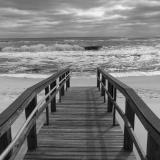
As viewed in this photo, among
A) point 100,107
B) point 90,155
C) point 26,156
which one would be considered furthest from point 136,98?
point 100,107

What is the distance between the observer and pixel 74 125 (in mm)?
5574

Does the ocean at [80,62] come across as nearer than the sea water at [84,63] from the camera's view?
No

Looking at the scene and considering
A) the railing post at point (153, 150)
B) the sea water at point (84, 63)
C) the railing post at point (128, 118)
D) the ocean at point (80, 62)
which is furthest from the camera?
the ocean at point (80, 62)

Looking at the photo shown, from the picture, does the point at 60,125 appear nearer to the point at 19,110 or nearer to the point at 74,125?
the point at 74,125

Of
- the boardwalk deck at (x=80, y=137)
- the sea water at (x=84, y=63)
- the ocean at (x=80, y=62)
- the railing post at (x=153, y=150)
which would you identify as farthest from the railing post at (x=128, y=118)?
the ocean at (x=80, y=62)

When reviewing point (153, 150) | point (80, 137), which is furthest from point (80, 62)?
point (153, 150)

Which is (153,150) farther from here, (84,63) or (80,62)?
(80,62)

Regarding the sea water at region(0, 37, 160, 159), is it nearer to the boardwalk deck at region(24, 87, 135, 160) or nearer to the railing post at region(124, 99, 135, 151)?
the boardwalk deck at region(24, 87, 135, 160)

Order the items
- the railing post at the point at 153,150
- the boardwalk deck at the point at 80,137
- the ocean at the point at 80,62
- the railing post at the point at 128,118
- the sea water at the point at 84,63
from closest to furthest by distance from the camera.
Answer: the railing post at the point at 153,150 → the railing post at the point at 128,118 → the boardwalk deck at the point at 80,137 → the sea water at the point at 84,63 → the ocean at the point at 80,62

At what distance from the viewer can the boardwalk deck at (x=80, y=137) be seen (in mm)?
A: 3949

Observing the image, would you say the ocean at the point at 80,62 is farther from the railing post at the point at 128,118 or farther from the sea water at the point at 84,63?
the railing post at the point at 128,118

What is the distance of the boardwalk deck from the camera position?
3949 millimetres

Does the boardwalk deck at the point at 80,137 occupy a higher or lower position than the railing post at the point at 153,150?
Answer: lower

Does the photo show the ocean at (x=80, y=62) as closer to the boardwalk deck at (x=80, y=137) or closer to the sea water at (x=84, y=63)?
the sea water at (x=84, y=63)
